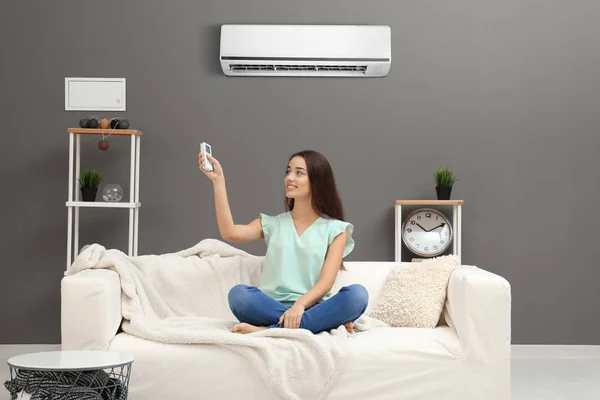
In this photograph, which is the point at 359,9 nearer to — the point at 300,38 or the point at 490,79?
the point at 300,38

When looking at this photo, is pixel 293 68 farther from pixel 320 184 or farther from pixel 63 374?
pixel 63 374

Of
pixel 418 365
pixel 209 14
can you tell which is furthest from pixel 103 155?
pixel 418 365

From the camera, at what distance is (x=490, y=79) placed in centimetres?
446

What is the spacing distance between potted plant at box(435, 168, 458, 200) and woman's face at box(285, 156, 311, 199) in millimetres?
1405

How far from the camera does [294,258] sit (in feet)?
9.75

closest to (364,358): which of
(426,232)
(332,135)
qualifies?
(426,232)

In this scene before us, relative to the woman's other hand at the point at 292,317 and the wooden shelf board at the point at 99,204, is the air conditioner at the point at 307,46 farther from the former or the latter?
the woman's other hand at the point at 292,317

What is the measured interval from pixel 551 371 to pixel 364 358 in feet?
5.75

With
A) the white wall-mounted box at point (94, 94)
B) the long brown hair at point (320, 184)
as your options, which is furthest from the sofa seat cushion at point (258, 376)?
the white wall-mounted box at point (94, 94)

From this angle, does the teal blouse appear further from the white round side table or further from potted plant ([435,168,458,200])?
potted plant ([435,168,458,200])

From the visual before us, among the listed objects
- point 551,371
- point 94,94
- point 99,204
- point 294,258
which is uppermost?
point 94,94

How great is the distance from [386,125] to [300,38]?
694 millimetres

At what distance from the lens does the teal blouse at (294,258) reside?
9.54ft

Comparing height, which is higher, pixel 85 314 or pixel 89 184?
pixel 89 184
